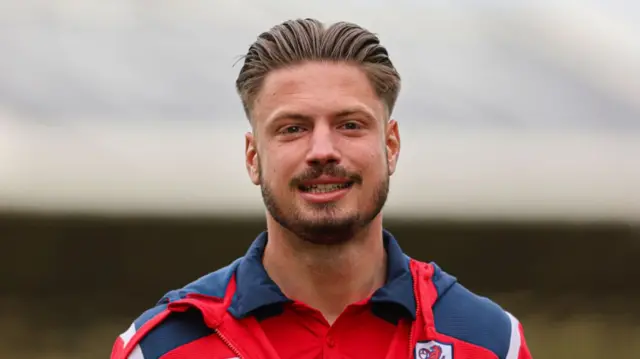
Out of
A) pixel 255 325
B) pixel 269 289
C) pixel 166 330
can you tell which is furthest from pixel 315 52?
pixel 166 330

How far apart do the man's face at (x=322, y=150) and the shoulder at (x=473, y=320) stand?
380 millimetres

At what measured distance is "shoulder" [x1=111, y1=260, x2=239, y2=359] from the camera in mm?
2494

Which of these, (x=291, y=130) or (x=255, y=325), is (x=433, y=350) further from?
(x=291, y=130)

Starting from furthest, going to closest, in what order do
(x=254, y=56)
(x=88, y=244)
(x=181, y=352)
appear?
1. (x=88, y=244)
2. (x=254, y=56)
3. (x=181, y=352)

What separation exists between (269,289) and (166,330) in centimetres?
32

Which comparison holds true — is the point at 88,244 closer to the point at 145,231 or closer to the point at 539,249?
the point at 145,231

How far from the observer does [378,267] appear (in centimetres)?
271

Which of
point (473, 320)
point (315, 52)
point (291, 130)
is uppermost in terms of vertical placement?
point (315, 52)

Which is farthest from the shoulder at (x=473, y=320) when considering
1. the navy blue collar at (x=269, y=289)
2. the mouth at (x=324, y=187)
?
the mouth at (x=324, y=187)

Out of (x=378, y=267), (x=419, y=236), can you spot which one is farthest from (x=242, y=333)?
(x=419, y=236)

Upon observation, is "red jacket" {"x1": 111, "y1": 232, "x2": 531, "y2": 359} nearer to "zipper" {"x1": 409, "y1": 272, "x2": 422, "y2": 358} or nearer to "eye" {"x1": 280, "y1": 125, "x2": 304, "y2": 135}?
"zipper" {"x1": 409, "y1": 272, "x2": 422, "y2": 358}

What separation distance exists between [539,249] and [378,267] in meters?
7.04

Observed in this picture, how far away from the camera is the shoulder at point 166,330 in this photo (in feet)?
8.18

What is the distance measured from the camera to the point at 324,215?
7.97 ft
